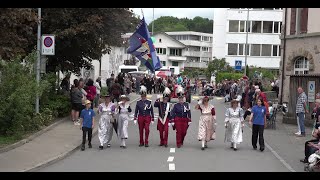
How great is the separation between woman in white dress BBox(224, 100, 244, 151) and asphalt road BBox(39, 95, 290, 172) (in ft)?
1.17

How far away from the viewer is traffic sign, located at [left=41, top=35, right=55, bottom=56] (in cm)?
1884

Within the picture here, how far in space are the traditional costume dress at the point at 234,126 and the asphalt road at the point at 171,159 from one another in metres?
0.31

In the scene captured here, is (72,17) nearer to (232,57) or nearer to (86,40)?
(86,40)

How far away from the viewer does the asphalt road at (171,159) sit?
12555mm

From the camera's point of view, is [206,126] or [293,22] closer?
[206,126]

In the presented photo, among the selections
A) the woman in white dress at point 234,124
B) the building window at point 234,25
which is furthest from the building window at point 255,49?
the woman in white dress at point 234,124

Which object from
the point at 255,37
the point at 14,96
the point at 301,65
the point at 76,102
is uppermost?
the point at 255,37

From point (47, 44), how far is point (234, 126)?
745cm

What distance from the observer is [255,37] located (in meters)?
64.4

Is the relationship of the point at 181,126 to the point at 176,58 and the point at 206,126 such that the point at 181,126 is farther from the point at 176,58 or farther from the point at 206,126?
the point at 176,58

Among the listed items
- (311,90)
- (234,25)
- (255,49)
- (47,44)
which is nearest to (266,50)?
(255,49)

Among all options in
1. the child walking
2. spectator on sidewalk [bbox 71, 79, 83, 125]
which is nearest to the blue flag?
spectator on sidewalk [bbox 71, 79, 83, 125]
